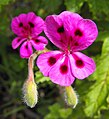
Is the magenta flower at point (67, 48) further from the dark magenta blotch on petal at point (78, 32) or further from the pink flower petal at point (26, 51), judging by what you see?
the pink flower petal at point (26, 51)

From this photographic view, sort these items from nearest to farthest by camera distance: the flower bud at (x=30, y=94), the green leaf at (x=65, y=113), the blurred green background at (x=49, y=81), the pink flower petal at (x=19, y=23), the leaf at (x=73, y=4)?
the flower bud at (x=30, y=94), the pink flower petal at (x=19, y=23), the leaf at (x=73, y=4), the blurred green background at (x=49, y=81), the green leaf at (x=65, y=113)

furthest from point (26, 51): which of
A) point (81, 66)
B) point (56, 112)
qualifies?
point (56, 112)

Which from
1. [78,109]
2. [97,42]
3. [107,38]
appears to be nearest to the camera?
[107,38]

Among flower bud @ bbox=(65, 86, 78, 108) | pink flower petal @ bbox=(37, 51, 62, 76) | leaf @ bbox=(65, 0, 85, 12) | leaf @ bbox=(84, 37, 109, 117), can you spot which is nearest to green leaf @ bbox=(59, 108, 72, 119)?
leaf @ bbox=(84, 37, 109, 117)

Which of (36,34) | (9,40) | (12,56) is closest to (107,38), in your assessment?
(36,34)

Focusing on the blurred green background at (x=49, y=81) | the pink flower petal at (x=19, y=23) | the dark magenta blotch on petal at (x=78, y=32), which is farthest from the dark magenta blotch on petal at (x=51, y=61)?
the blurred green background at (x=49, y=81)

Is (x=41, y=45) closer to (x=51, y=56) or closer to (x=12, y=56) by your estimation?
(x=51, y=56)

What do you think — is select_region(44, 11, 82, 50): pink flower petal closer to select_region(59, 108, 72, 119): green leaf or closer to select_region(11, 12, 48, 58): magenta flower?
select_region(11, 12, 48, 58): magenta flower
